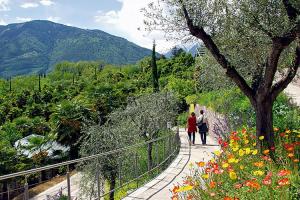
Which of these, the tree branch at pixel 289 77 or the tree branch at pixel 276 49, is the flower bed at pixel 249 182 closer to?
the tree branch at pixel 289 77

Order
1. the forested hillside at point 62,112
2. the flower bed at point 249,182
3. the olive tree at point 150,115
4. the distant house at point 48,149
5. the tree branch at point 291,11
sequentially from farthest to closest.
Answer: the distant house at point 48,149
the forested hillside at point 62,112
the olive tree at point 150,115
the tree branch at point 291,11
the flower bed at point 249,182

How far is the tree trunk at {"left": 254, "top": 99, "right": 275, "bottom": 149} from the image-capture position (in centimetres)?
756

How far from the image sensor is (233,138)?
7059 mm

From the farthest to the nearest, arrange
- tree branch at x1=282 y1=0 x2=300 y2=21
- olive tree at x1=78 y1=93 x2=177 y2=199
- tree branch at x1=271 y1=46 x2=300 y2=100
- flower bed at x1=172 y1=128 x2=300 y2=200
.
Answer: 1. olive tree at x1=78 y1=93 x2=177 y2=199
2. tree branch at x1=271 y1=46 x2=300 y2=100
3. tree branch at x1=282 y1=0 x2=300 y2=21
4. flower bed at x1=172 y1=128 x2=300 y2=200

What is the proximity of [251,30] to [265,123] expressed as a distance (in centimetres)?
182

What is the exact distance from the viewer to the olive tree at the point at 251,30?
6.84m

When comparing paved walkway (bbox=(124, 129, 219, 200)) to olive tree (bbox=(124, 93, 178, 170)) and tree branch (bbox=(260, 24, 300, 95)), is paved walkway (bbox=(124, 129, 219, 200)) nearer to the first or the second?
olive tree (bbox=(124, 93, 178, 170))

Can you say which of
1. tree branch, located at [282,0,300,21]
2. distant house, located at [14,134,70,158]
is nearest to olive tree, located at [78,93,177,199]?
tree branch, located at [282,0,300,21]

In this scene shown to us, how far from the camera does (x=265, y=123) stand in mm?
7605

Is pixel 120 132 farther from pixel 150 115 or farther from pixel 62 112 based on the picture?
pixel 62 112

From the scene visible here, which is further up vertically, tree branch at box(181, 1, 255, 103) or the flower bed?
tree branch at box(181, 1, 255, 103)

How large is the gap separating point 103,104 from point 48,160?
11220 millimetres

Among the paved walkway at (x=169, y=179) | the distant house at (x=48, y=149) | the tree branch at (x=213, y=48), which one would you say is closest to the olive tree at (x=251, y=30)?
the tree branch at (x=213, y=48)

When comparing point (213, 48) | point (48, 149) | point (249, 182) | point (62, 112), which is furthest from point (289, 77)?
point (62, 112)
